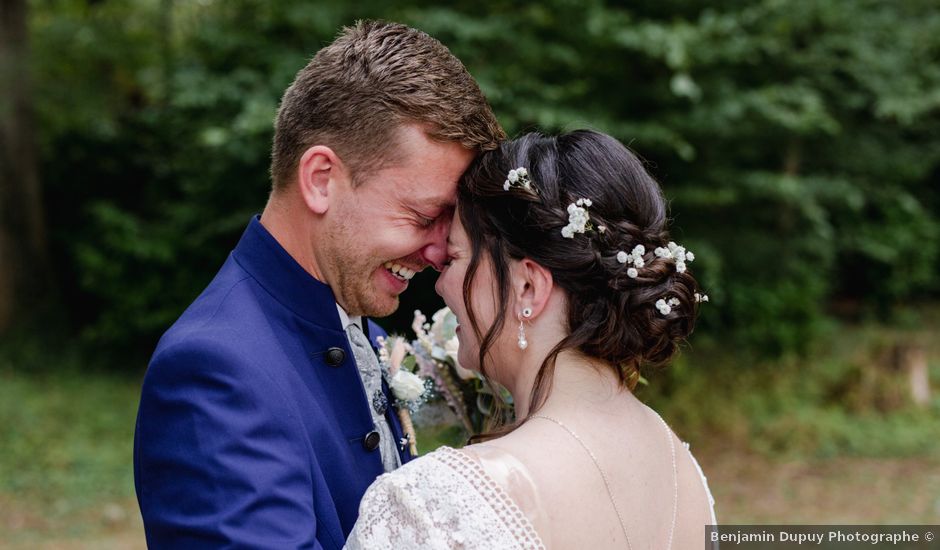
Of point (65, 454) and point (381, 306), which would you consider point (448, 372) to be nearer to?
point (381, 306)

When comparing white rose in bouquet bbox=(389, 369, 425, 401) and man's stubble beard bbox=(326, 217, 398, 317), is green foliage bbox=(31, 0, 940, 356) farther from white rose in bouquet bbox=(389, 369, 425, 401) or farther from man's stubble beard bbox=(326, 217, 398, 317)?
man's stubble beard bbox=(326, 217, 398, 317)

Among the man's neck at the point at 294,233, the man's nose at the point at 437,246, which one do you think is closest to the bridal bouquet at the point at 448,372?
the man's nose at the point at 437,246

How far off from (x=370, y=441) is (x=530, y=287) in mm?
574

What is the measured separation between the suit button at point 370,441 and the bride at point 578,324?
Answer: 0.30 m

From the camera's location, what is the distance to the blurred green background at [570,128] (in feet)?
25.5

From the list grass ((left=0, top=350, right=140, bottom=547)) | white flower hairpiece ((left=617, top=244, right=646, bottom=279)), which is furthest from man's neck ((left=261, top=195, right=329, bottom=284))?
grass ((left=0, top=350, right=140, bottom=547))

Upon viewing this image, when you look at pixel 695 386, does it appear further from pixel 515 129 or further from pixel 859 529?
pixel 515 129

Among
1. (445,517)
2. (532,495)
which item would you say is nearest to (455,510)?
(445,517)

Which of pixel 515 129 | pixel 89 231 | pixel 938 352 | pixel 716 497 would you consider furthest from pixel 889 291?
pixel 89 231

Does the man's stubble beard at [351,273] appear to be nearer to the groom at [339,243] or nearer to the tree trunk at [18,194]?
the groom at [339,243]

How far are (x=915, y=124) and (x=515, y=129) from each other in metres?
6.36

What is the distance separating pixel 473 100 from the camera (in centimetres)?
241

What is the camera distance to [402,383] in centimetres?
262

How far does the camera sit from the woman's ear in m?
2.24
